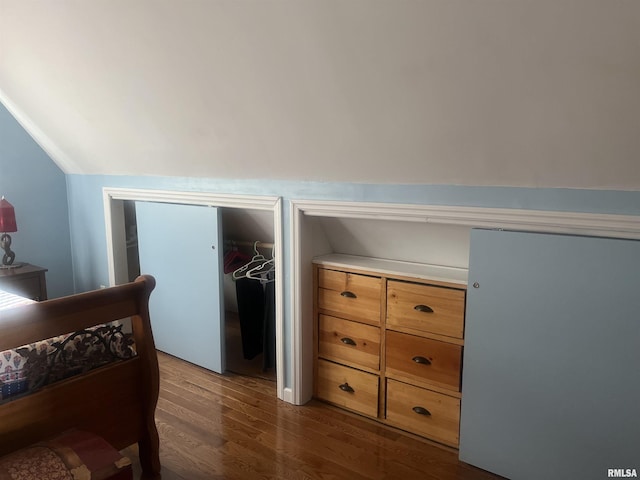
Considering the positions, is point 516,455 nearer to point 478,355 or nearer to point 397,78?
point 478,355

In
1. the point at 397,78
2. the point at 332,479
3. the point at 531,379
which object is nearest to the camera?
the point at 397,78

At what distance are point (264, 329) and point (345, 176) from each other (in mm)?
1263

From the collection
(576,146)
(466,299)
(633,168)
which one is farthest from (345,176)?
(633,168)

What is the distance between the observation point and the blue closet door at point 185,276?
121 inches

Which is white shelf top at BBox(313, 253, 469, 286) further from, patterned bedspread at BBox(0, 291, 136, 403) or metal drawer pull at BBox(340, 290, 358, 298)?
patterned bedspread at BBox(0, 291, 136, 403)

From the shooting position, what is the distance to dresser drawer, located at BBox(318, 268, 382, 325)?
2.50 m

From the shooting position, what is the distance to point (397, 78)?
68.6 inches

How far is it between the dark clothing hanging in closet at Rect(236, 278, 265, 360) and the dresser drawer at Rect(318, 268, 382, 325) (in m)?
0.70

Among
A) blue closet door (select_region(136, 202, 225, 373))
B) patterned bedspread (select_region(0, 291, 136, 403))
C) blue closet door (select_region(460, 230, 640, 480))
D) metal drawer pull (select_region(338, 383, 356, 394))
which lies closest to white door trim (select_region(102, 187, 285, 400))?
blue closet door (select_region(136, 202, 225, 373))

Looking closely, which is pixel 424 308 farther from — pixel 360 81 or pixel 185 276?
pixel 185 276

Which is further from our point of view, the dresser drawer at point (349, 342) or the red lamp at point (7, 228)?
the red lamp at point (7, 228)

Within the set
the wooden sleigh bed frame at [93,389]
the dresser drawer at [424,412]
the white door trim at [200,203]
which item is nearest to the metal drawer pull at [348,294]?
the white door trim at [200,203]

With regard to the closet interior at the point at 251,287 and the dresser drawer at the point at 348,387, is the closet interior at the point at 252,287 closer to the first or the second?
the closet interior at the point at 251,287

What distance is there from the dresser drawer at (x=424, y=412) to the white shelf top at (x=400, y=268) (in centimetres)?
58
